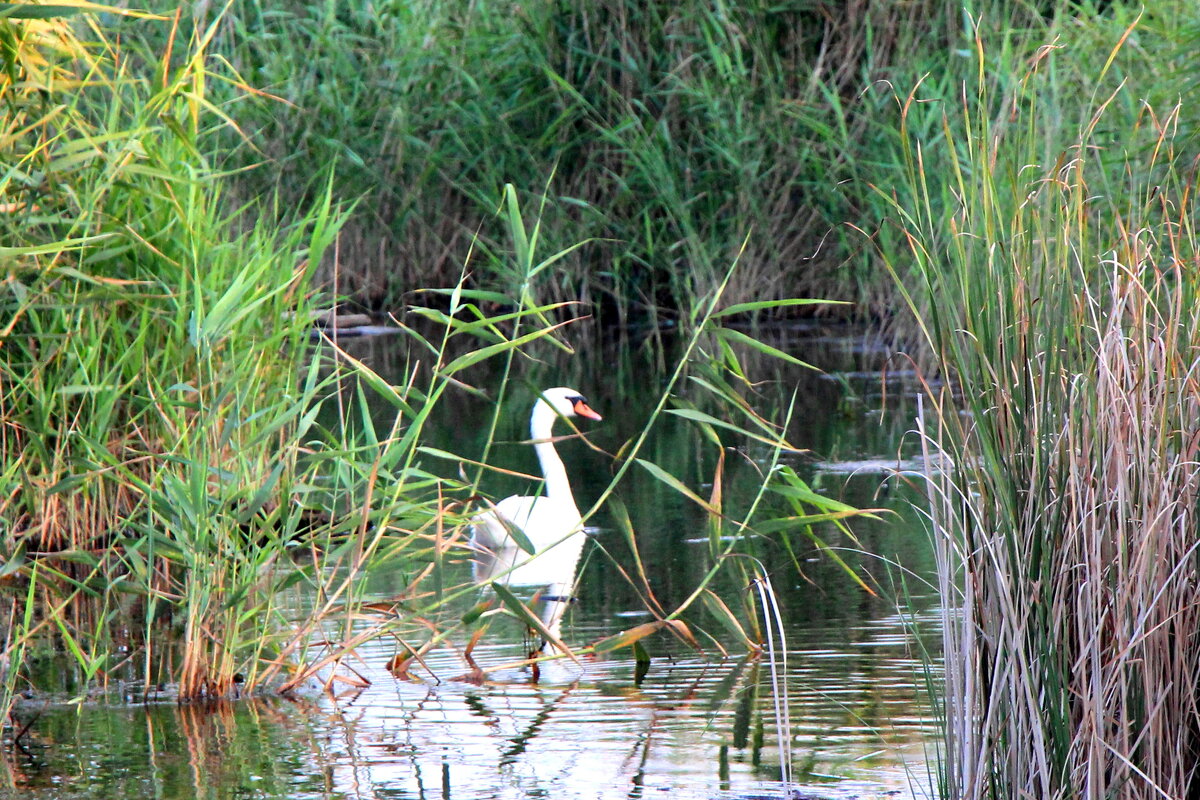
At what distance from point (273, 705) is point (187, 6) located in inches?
399

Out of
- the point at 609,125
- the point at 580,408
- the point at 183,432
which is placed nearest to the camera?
the point at 183,432

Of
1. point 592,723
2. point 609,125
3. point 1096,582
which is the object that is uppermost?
point 609,125

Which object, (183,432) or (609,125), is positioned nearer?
(183,432)

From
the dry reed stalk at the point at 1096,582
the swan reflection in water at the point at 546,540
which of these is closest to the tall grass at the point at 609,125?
the swan reflection in water at the point at 546,540

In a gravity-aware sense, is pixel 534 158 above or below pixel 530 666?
above

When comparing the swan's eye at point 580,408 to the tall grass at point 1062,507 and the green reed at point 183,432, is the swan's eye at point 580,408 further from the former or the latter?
the tall grass at point 1062,507

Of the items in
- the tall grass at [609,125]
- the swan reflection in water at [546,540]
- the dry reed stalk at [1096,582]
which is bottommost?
the swan reflection in water at [546,540]

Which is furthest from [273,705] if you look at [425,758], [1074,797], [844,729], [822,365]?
[822,365]

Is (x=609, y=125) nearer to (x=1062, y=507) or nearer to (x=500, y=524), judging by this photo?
(x=500, y=524)

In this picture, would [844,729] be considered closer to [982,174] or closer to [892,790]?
[892,790]

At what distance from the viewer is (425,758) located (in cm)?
428

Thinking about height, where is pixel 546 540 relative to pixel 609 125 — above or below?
below

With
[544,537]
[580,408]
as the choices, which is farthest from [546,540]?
[580,408]

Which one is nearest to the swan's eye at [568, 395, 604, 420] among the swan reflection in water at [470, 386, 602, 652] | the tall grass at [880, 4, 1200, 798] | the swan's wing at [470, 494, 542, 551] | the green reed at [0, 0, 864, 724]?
the swan reflection in water at [470, 386, 602, 652]
